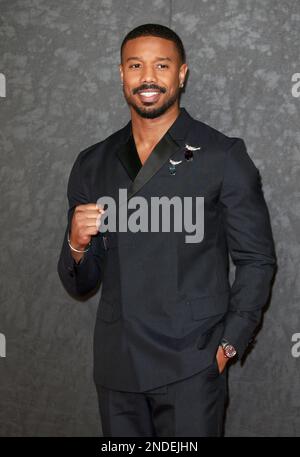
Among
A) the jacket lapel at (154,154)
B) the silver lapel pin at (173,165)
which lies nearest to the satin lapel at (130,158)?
the jacket lapel at (154,154)

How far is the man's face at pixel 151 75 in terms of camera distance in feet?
6.63

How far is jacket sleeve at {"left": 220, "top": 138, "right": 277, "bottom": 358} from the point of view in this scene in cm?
198

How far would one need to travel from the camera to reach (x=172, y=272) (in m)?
1.99

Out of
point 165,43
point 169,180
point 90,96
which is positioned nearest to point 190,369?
point 169,180

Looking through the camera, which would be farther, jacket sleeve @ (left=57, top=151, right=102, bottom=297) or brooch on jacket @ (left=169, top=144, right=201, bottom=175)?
jacket sleeve @ (left=57, top=151, right=102, bottom=297)

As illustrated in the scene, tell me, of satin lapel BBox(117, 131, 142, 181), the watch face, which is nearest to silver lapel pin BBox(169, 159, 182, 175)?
satin lapel BBox(117, 131, 142, 181)

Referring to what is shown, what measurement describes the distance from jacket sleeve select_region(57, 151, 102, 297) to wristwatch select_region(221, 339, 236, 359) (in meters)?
0.51

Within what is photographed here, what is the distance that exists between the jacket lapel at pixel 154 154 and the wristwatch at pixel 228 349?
54 cm

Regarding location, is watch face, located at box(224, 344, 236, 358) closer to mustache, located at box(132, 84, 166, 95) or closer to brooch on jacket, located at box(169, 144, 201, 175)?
brooch on jacket, located at box(169, 144, 201, 175)

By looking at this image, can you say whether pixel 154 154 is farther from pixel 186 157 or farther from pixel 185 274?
pixel 185 274

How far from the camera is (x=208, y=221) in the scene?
6.66 feet

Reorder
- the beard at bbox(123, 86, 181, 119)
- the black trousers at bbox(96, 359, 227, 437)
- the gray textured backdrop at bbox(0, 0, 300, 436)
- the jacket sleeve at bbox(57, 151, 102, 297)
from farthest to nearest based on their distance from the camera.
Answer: the gray textured backdrop at bbox(0, 0, 300, 436)
the jacket sleeve at bbox(57, 151, 102, 297)
the beard at bbox(123, 86, 181, 119)
the black trousers at bbox(96, 359, 227, 437)

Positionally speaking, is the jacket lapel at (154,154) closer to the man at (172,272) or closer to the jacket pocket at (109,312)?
the man at (172,272)

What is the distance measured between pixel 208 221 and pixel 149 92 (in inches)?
17.3
